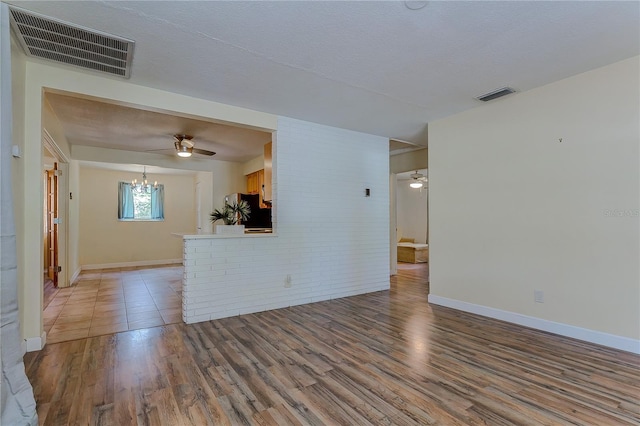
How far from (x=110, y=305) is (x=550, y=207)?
564 centimetres

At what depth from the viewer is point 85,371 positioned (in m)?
2.40

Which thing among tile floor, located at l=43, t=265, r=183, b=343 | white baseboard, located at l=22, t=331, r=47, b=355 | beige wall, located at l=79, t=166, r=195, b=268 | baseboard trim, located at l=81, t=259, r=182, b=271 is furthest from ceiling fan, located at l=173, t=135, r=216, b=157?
baseboard trim, located at l=81, t=259, r=182, b=271

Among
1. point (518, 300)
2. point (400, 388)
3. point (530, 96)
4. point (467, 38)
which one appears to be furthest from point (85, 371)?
point (530, 96)

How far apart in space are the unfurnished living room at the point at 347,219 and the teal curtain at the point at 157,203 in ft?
10.7

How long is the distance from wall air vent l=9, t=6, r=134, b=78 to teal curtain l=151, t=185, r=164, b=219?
6.18 m

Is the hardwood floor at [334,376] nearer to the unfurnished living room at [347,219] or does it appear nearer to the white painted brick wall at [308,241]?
the unfurnished living room at [347,219]

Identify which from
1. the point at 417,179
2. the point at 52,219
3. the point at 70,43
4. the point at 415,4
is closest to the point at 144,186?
the point at 52,219

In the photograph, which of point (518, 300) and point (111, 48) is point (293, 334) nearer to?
point (518, 300)

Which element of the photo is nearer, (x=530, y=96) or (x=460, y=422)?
(x=460, y=422)

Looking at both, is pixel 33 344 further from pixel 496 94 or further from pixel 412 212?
pixel 412 212

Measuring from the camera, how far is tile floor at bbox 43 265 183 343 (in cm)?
339

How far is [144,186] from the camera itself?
8086 millimetres

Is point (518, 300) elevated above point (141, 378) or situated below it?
above

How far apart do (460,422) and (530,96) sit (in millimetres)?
3298
